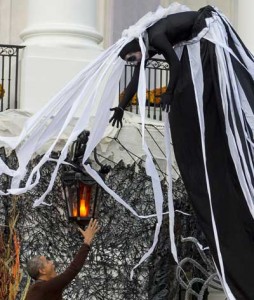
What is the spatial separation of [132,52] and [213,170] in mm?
881

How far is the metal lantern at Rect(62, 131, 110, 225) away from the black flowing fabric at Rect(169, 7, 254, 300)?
3492mm

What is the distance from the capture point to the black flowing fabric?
5.88 meters

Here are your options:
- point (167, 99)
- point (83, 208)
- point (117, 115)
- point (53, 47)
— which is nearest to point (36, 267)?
point (83, 208)

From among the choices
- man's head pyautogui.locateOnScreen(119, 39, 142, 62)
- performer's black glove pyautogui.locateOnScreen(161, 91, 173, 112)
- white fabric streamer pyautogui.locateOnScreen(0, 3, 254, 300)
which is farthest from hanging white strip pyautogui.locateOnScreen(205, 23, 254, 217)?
man's head pyautogui.locateOnScreen(119, 39, 142, 62)

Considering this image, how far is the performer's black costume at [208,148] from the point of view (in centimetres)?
588

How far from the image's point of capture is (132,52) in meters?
6.14

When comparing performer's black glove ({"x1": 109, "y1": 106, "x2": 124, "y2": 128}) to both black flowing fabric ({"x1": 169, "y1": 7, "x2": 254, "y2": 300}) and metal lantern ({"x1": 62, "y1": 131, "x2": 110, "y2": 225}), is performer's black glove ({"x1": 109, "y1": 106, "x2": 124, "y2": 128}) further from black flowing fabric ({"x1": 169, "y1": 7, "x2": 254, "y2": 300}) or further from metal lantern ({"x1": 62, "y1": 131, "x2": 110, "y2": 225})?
metal lantern ({"x1": 62, "y1": 131, "x2": 110, "y2": 225})

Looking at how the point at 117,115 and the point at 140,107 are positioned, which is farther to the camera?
the point at 117,115

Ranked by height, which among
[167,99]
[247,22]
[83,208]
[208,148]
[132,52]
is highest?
[247,22]

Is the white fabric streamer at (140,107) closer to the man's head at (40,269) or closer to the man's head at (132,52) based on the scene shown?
the man's head at (132,52)

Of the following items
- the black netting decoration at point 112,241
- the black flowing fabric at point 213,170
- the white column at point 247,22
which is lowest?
the black netting decoration at point 112,241

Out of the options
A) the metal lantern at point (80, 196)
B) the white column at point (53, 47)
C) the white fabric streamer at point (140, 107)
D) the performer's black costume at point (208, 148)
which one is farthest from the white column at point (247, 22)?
the performer's black costume at point (208, 148)

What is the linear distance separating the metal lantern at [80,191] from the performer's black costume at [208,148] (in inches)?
136

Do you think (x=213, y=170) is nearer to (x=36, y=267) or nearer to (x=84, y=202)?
(x=36, y=267)
